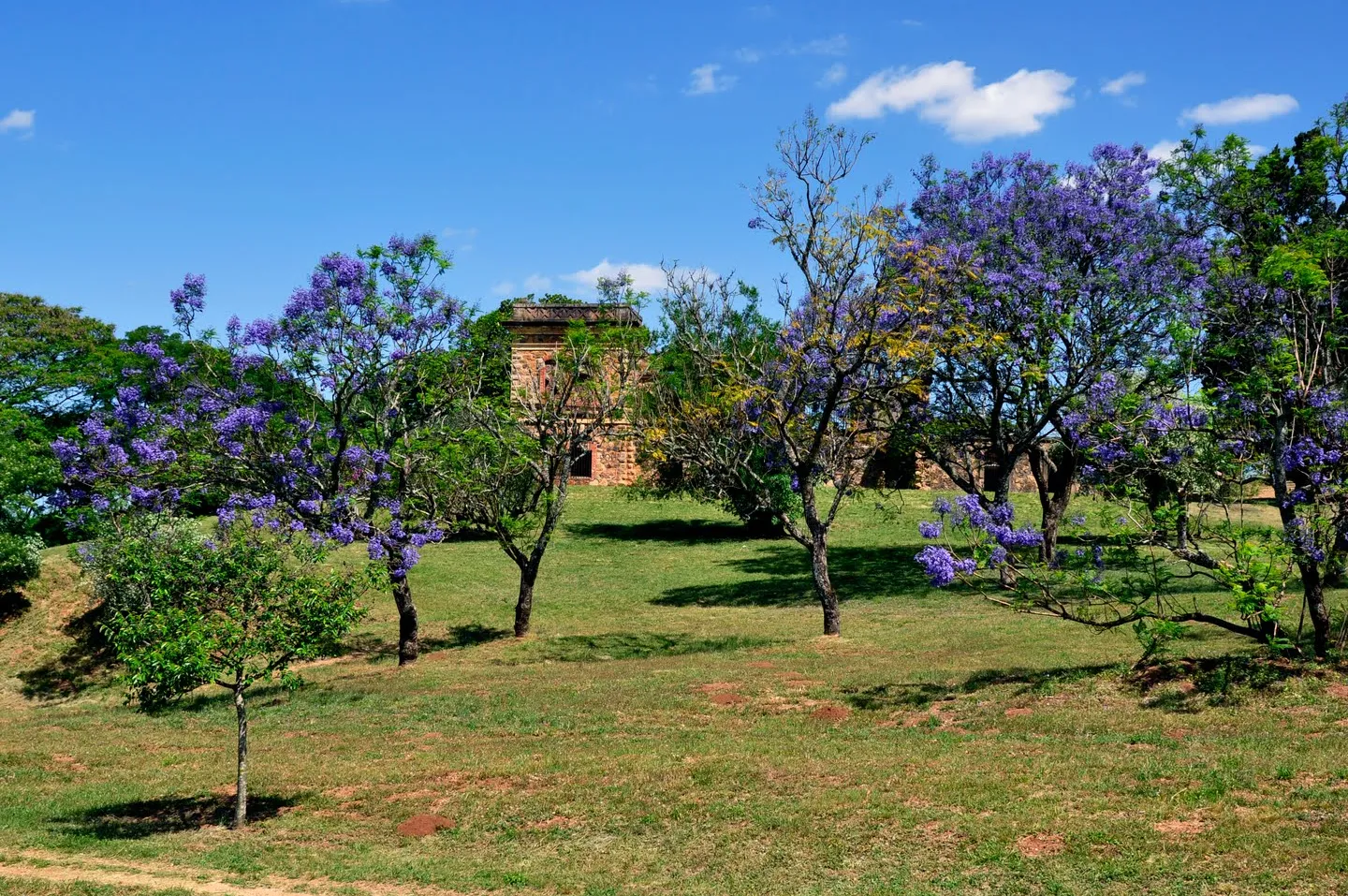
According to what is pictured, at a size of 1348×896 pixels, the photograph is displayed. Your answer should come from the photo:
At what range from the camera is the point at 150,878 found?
1410 centimetres

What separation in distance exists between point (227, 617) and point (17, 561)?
850 inches

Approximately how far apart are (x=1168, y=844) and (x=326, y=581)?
12154 mm

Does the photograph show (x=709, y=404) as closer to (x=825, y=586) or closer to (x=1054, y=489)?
(x=825, y=586)

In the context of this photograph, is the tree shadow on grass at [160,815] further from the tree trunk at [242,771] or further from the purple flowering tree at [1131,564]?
the purple flowering tree at [1131,564]

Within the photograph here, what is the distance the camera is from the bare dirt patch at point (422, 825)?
1576 centimetres

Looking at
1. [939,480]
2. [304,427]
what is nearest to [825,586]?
[304,427]

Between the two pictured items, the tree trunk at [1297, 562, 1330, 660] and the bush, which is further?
the bush

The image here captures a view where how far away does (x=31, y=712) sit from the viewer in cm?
2977

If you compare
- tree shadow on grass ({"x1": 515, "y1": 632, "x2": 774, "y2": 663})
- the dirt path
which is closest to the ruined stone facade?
tree shadow on grass ({"x1": 515, "y1": 632, "x2": 774, "y2": 663})

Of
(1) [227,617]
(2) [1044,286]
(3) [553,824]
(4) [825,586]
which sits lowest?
(3) [553,824]

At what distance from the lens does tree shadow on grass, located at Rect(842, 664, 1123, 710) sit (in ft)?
68.5

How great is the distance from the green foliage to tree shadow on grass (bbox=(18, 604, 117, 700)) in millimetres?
17023

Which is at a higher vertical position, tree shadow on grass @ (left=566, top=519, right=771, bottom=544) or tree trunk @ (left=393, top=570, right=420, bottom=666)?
tree shadow on grass @ (left=566, top=519, right=771, bottom=544)

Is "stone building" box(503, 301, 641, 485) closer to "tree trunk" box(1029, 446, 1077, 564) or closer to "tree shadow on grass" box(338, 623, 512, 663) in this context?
"tree shadow on grass" box(338, 623, 512, 663)
